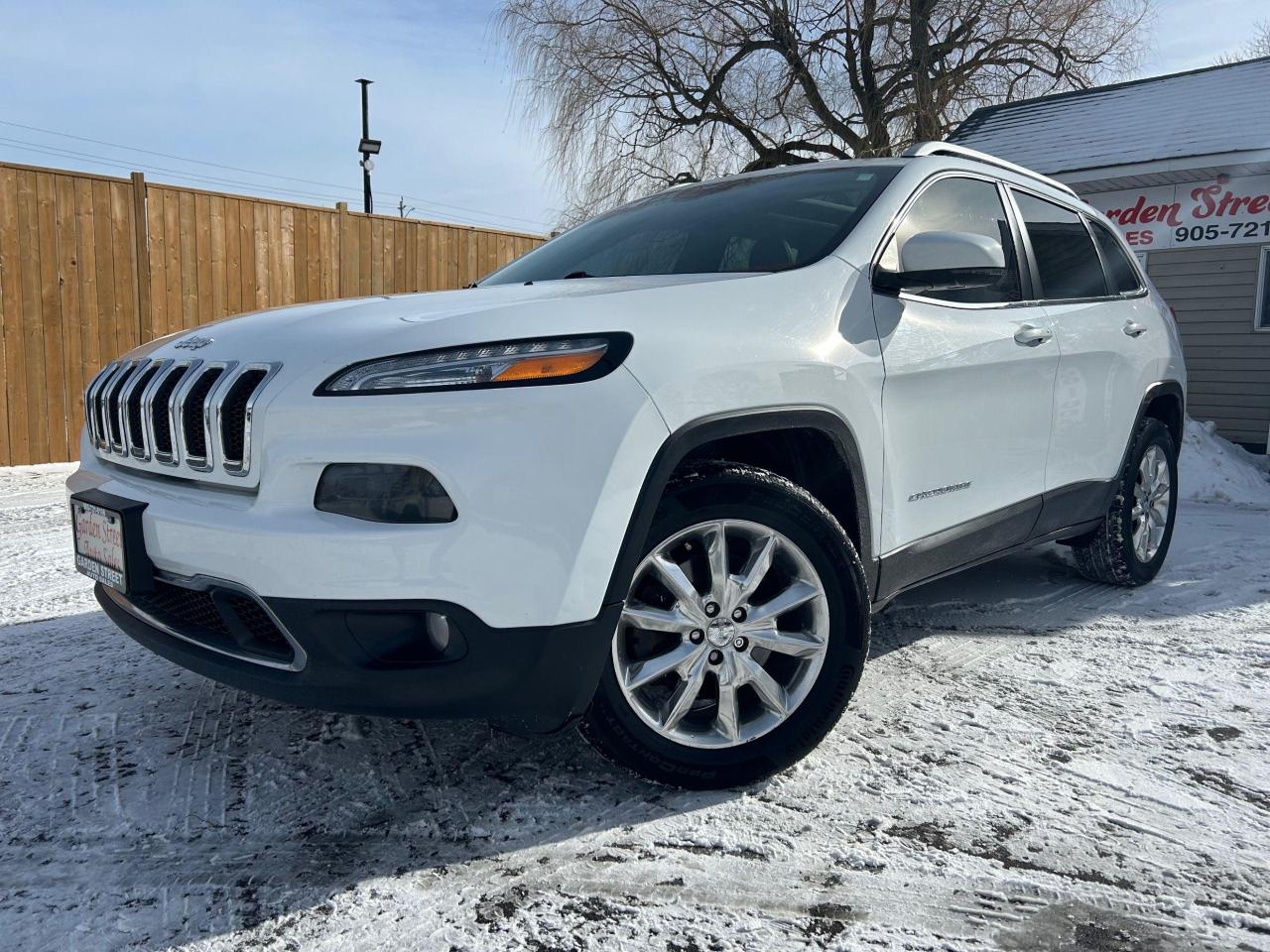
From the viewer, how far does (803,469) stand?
275 centimetres

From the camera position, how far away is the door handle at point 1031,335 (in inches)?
133

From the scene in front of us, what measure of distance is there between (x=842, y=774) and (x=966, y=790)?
1.00 ft

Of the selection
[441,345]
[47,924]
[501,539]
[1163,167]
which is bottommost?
[47,924]

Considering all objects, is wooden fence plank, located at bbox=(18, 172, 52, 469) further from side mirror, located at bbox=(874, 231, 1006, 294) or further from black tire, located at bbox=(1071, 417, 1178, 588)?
black tire, located at bbox=(1071, 417, 1178, 588)

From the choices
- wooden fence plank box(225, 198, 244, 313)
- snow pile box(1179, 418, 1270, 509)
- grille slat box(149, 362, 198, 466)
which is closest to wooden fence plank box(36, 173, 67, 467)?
wooden fence plank box(225, 198, 244, 313)

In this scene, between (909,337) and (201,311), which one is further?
(201,311)

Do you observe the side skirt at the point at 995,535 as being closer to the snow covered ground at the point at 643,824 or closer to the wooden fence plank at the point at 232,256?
the snow covered ground at the point at 643,824

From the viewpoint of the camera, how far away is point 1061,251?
3949 mm

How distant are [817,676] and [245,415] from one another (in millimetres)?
1500

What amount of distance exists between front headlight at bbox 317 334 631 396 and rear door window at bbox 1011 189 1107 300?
7.49ft

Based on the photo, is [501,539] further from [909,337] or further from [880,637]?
[880,637]

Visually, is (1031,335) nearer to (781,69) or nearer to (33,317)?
(33,317)

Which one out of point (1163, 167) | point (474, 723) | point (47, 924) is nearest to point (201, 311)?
point (474, 723)

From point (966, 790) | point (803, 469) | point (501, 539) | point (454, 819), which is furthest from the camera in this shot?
point (803, 469)
